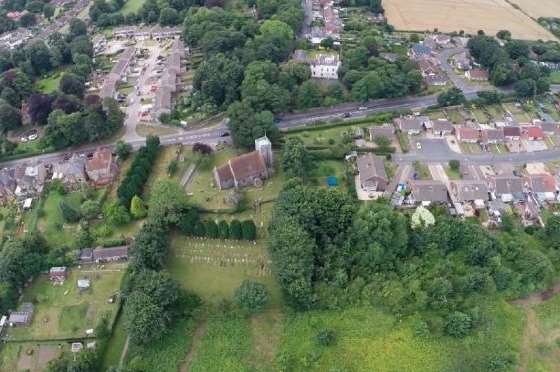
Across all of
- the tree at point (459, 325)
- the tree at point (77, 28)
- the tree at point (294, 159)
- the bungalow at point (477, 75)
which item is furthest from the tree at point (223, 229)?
the tree at point (77, 28)

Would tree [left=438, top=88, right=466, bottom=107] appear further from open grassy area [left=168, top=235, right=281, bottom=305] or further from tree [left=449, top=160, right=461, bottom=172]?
open grassy area [left=168, top=235, right=281, bottom=305]

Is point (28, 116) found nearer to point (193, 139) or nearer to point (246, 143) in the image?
point (193, 139)

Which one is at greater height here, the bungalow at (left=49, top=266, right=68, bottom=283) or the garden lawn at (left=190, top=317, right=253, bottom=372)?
the bungalow at (left=49, top=266, right=68, bottom=283)

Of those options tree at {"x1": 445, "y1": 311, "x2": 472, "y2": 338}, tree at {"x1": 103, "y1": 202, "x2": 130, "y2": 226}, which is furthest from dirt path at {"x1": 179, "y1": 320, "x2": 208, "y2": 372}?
tree at {"x1": 445, "y1": 311, "x2": 472, "y2": 338}

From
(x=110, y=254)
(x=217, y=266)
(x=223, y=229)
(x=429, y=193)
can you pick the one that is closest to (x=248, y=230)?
(x=223, y=229)

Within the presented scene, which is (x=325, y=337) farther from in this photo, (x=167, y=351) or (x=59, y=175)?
(x=59, y=175)

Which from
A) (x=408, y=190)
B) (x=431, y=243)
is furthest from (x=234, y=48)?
(x=431, y=243)
